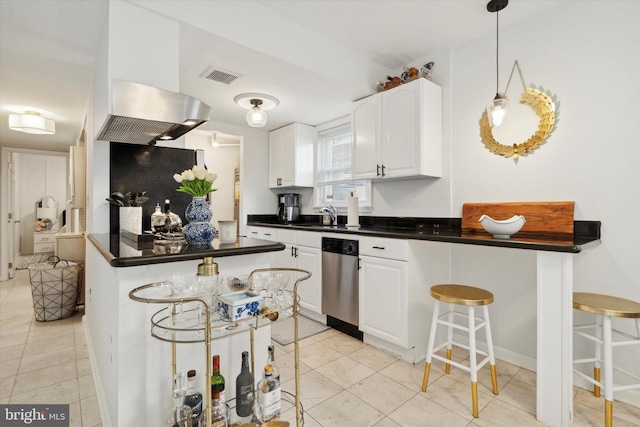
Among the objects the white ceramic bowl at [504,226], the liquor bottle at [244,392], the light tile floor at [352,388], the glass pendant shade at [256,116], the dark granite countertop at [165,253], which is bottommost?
the light tile floor at [352,388]

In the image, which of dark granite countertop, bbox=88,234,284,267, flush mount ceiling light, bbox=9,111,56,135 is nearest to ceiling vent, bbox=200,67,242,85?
dark granite countertop, bbox=88,234,284,267

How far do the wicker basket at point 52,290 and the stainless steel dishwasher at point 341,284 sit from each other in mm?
2728

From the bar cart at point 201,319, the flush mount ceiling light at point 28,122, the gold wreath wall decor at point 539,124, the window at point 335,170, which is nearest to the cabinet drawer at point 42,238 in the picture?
the flush mount ceiling light at point 28,122

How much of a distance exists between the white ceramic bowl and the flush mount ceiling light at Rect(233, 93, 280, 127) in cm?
219

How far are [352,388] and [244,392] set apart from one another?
850 millimetres

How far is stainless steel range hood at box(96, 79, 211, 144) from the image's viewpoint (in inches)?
64.1

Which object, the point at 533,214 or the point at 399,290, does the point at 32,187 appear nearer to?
the point at 399,290

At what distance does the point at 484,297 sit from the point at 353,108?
2.13 m

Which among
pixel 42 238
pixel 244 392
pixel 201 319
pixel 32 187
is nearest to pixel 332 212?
pixel 244 392

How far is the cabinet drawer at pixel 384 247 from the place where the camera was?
88.7 inches

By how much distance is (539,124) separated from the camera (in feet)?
7.11

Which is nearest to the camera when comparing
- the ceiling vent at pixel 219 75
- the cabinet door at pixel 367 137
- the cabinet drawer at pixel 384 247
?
the cabinet drawer at pixel 384 247

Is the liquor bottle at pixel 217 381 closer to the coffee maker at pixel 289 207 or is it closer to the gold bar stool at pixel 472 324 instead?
the gold bar stool at pixel 472 324

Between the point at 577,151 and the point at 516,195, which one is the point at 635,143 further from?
the point at 516,195
